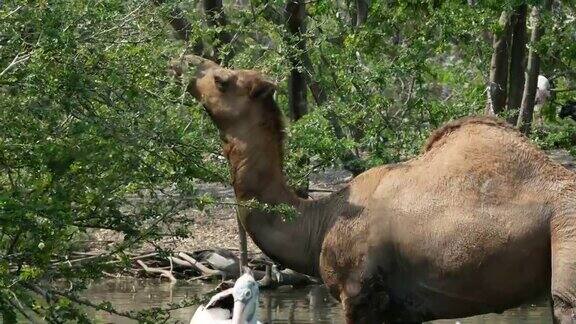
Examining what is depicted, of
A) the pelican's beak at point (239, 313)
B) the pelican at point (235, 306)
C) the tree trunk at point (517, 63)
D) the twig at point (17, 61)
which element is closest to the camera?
the twig at point (17, 61)

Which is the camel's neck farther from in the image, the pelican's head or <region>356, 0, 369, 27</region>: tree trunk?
<region>356, 0, 369, 27</region>: tree trunk

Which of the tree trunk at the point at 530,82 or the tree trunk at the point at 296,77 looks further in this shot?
the tree trunk at the point at 530,82

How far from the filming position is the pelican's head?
34.3 ft

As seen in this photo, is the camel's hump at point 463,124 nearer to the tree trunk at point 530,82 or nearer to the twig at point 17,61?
the twig at point 17,61

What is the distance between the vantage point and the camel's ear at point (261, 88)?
35.7 feet

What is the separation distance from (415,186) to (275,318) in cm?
372

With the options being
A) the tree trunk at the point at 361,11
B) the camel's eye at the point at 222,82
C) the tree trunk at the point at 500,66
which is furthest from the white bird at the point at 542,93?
the camel's eye at the point at 222,82

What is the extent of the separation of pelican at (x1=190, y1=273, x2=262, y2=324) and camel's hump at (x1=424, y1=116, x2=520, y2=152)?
1.80 meters

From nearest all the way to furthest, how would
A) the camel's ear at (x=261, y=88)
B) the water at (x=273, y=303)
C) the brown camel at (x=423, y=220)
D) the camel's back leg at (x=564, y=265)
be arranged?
the camel's back leg at (x=564, y=265), the brown camel at (x=423, y=220), the camel's ear at (x=261, y=88), the water at (x=273, y=303)

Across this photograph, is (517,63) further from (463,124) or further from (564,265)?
(564,265)

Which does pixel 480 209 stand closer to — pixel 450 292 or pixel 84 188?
pixel 450 292

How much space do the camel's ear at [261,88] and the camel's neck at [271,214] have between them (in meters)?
0.33

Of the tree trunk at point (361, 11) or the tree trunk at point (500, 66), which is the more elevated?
the tree trunk at point (361, 11)

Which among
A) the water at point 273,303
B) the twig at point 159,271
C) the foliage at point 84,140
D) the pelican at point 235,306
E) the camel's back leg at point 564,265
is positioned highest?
the foliage at point 84,140
